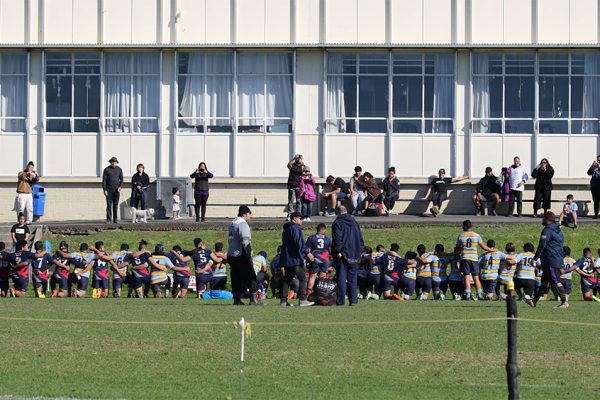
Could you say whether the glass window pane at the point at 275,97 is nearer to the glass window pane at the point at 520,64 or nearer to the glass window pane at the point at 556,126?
the glass window pane at the point at 520,64

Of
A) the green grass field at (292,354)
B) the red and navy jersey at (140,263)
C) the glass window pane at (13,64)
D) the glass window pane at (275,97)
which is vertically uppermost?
the glass window pane at (13,64)

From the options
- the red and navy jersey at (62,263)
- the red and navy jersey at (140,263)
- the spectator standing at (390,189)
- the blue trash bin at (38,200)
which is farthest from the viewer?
the blue trash bin at (38,200)

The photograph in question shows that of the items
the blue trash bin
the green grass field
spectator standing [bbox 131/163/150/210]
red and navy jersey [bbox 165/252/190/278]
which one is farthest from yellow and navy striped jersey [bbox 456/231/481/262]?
the blue trash bin

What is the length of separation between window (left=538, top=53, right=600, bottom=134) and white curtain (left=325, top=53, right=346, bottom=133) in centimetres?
619

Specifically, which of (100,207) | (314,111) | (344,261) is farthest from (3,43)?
(344,261)

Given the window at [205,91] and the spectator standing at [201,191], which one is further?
the window at [205,91]

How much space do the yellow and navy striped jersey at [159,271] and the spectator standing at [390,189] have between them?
487 inches

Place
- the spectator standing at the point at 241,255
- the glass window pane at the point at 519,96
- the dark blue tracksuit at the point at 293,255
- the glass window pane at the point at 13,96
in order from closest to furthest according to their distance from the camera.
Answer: the spectator standing at the point at 241,255, the dark blue tracksuit at the point at 293,255, the glass window pane at the point at 519,96, the glass window pane at the point at 13,96

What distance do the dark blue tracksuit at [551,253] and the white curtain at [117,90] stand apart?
20979 mm

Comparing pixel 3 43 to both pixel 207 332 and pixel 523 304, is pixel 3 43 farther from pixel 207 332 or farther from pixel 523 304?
pixel 207 332

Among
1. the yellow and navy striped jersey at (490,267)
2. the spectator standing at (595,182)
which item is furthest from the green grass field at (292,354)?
the spectator standing at (595,182)

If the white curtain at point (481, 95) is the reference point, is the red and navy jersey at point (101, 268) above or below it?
below

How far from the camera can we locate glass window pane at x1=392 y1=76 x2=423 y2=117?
4056cm

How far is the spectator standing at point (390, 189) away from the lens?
127ft
